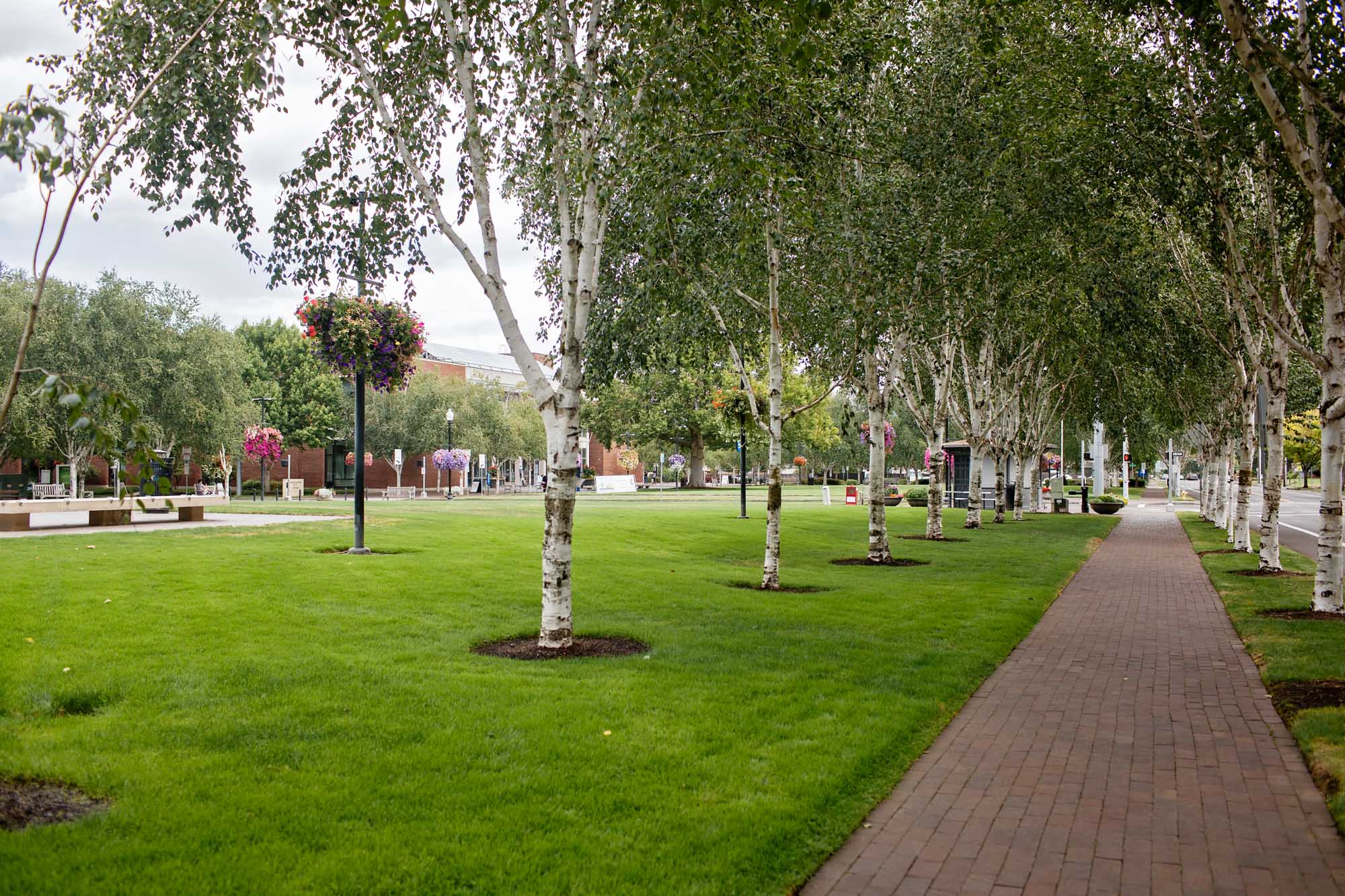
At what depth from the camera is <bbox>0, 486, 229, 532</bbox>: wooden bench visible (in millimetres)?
18672

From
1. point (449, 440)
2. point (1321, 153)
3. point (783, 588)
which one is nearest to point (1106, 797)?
point (1321, 153)

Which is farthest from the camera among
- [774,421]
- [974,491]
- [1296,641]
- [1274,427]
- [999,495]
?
[999,495]

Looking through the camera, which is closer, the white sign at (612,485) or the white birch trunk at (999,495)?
the white birch trunk at (999,495)

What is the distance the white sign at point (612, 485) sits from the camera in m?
64.8

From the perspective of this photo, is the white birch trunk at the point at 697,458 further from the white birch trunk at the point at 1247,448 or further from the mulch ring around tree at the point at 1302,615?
the mulch ring around tree at the point at 1302,615

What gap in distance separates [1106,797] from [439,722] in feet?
13.6

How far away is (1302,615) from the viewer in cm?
1200

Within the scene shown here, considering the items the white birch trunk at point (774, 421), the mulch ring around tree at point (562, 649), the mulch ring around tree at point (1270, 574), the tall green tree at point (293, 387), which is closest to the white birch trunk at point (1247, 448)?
the mulch ring around tree at point (1270, 574)

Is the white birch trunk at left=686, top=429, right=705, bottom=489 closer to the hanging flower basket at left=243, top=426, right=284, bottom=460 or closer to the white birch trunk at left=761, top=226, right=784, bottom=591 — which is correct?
the hanging flower basket at left=243, top=426, right=284, bottom=460

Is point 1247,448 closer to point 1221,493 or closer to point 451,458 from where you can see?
point 1221,493

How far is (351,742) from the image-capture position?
585 centimetres

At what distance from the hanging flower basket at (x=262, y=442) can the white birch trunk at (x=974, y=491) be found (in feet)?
114

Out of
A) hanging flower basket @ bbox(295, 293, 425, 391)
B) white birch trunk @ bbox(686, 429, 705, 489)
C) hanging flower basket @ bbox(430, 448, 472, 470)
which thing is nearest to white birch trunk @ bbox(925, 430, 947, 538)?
hanging flower basket @ bbox(295, 293, 425, 391)

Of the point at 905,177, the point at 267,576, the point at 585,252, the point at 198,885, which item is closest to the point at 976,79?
the point at 905,177
